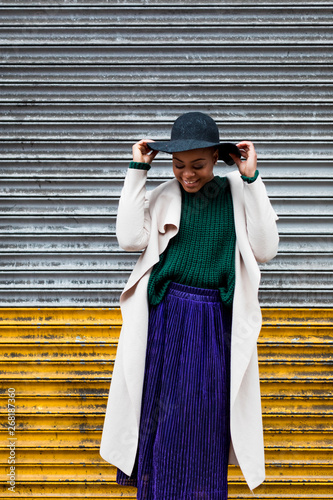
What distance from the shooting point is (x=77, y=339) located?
320 centimetres

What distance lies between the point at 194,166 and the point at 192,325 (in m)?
0.64

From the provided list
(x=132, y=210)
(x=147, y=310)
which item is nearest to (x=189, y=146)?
(x=132, y=210)

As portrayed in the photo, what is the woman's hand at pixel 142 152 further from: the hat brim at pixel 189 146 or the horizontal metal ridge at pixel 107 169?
the horizontal metal ridge at pixel 107 169

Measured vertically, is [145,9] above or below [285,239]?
above

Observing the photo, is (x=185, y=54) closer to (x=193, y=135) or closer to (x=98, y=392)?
(x=193, y=135)

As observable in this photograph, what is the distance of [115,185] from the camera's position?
3.20 metres

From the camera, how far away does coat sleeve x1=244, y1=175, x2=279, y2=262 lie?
1846 millimetres

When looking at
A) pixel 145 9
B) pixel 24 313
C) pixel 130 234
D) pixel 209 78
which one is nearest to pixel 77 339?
pixel 24 313

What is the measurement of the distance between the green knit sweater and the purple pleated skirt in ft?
0.16

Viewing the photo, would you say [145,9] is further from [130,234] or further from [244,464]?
[244,464]

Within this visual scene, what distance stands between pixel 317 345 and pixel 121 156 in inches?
71.9

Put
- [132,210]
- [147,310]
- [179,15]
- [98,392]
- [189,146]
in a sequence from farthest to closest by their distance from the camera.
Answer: [98,392]
[179,15]
[147,310]
[132,210]
[189,146]

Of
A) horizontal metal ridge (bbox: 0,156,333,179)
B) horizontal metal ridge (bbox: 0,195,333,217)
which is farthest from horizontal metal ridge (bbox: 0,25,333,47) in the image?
horizontal metal ridge (bbox: 0,195,333,217)

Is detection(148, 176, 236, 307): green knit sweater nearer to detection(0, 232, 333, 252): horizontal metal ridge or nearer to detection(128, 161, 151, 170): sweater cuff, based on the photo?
detection(128, 161, 151, 170): sweater cuff
